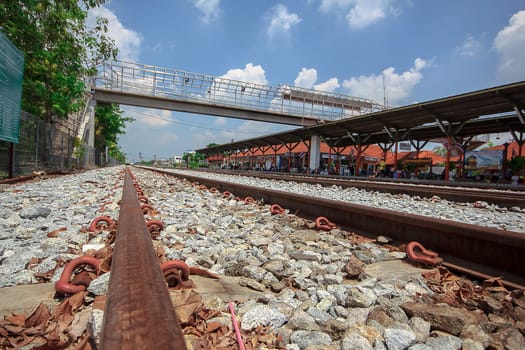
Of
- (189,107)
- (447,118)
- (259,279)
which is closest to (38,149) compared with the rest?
(259,279)

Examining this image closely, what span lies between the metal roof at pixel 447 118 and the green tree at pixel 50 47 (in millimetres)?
16141

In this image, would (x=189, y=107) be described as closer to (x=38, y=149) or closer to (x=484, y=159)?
(x=38, y=149)

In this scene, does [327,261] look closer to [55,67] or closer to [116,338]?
[116,338]

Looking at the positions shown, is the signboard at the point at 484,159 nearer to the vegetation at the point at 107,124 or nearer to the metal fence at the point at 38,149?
the metal fence at the point at 38,149

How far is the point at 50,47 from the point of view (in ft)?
43.3

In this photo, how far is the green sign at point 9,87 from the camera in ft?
24.5

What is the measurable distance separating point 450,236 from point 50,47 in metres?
16.4

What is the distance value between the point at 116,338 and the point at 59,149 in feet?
61.7

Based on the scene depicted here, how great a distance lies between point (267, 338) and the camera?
4.33 feet

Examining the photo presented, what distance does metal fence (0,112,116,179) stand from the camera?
9.80 m

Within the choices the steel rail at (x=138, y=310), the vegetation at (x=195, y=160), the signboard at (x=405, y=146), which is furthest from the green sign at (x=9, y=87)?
the vegetation at (x=195, y=160)

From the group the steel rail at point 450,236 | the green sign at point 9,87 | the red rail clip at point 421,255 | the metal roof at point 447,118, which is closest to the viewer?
the steel rail at point 450,236

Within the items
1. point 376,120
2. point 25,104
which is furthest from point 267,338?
point 376,120

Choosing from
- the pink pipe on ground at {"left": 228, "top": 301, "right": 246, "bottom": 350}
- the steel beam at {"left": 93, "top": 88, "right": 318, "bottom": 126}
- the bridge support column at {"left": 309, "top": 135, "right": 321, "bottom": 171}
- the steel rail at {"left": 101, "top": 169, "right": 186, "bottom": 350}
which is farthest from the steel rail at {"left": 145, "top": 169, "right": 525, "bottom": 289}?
the steel beam at {"left": 93, "top": 88, "right": 318, "bottom": 126}
